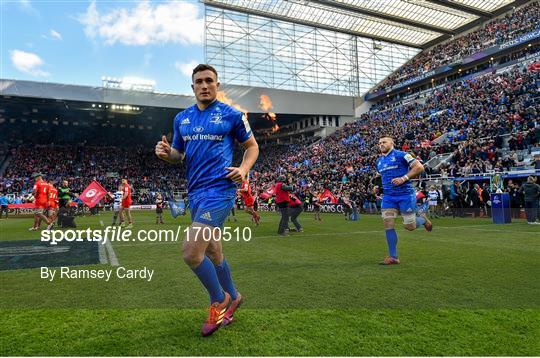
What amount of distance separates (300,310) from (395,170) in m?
4.03

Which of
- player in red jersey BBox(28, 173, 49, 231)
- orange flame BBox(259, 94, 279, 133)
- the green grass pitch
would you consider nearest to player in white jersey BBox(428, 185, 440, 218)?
the green grass pitch

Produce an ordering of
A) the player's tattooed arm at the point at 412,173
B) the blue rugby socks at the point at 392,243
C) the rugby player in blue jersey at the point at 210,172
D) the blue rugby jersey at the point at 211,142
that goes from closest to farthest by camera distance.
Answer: the rugby player in blue jersey at the point at 210,172
the blue rugby jersey at the point at 211,142
the player's tattooed arm at the point at 412,173
the blue rugby socks at the point at 392,243

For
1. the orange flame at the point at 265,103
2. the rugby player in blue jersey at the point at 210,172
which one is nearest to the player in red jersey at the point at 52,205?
the rugby player in blue jersey at the point at 210,172

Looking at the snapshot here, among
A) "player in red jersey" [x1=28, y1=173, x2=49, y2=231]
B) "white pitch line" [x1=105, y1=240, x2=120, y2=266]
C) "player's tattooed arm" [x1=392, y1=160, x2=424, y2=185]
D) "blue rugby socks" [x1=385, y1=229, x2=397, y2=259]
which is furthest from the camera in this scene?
"player in red jersey" [x1=28, y1=173, x2=49, y2=231]

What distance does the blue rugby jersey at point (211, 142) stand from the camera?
3.59 metres

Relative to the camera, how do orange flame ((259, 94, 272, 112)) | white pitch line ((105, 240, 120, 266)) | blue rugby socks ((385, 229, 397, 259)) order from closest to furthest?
blue rugby socks ((385, 229, 397, 259)), white pitch line ((105, 240, 120, 266)), orange flame ((259, 94, 272, 112))

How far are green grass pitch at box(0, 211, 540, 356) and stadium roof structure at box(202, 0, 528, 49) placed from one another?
134ft

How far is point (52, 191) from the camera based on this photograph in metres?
14.5

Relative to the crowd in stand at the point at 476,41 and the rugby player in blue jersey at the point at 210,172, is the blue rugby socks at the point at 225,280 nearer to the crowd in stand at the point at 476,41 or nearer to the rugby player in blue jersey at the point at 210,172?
the rugby player in blue jersey at the point at 210,172

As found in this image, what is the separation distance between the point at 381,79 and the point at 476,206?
43.4 m

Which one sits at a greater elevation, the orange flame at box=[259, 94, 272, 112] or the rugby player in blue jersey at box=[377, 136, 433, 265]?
the orange flame at box=[259, 94, 272, 112]

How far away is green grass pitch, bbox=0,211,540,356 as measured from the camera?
2977mm

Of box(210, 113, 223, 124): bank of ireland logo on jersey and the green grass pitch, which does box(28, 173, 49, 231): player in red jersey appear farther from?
box(210, 113, 223, 124): bank of ireland logo on jersey

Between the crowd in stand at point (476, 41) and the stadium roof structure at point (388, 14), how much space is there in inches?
72.4
